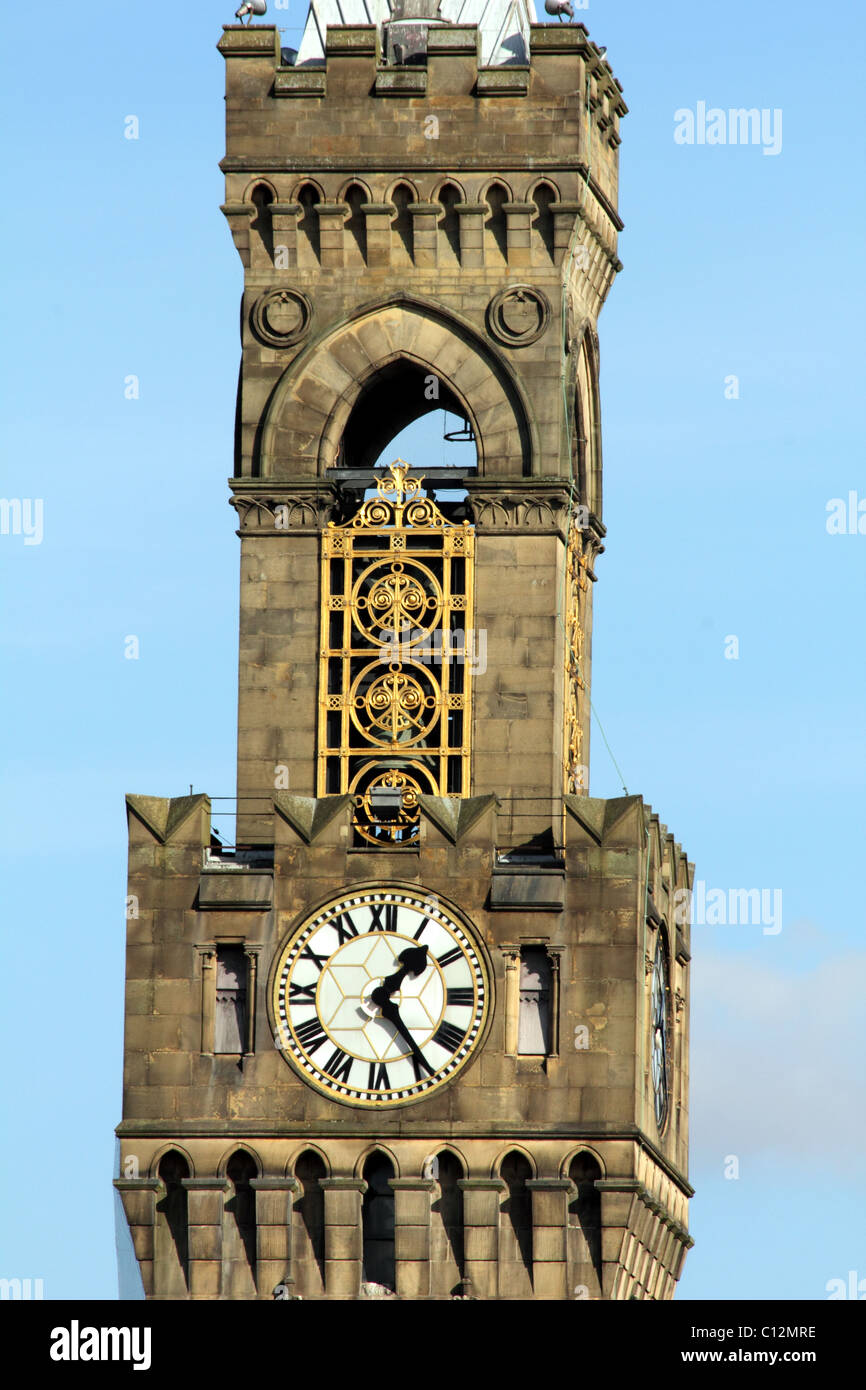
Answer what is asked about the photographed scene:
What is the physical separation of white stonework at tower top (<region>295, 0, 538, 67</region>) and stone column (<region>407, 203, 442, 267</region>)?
128 inches

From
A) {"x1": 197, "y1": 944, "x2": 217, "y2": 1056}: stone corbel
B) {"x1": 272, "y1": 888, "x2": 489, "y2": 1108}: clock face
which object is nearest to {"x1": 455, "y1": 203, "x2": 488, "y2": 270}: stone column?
{"x1": 272, "y1": 888, "x2": 489, "y2": 1108}: clock face

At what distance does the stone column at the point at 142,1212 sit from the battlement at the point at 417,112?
16233mm

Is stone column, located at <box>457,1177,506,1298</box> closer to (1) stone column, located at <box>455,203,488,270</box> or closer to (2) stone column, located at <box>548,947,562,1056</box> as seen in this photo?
(2) stone column, located at <box>548,947,562,1056</box>

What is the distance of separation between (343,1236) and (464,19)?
2072 cm

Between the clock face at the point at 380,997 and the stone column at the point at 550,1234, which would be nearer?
the stone column at the point at 550,1234

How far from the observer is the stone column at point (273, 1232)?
8750cm

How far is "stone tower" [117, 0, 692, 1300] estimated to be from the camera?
8762cm

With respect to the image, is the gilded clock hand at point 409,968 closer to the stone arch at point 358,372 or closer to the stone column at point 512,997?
the stone column at point 512,997

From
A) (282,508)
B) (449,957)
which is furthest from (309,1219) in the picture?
(282,508)

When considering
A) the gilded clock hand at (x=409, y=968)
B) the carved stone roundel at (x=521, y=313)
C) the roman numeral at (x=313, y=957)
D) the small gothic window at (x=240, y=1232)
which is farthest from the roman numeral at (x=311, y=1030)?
the carved stone roundel at (x=521, y=313)

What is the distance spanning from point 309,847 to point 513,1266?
726 cm
